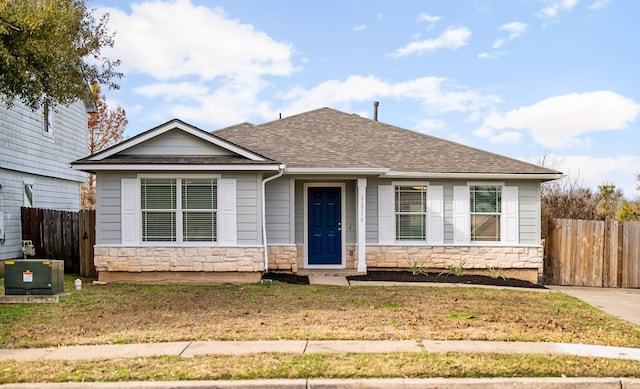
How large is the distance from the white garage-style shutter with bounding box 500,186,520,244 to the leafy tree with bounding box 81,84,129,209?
88.7ft

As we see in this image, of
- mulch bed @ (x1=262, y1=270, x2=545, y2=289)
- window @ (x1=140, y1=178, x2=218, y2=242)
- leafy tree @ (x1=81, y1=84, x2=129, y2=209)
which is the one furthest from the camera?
leafy tree @ (x1=81, y1=84, x2=129, y2=209)

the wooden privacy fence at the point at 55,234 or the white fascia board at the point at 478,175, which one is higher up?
the white fascia board at the point at 478,175

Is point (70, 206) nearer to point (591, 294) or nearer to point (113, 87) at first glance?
point (113, 87)

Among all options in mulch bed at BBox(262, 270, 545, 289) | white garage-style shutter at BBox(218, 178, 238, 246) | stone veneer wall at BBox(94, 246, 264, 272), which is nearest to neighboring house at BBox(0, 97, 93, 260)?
stone veneer wall at BBox(94, 246, 264, 272)

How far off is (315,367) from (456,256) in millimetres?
10027

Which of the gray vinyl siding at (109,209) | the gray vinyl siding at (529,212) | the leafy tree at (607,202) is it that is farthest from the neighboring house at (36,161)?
the leafy tree at (607,202)

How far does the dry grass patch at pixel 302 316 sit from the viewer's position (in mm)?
8328

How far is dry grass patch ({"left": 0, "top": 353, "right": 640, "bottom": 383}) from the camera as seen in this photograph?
6426 millimetres

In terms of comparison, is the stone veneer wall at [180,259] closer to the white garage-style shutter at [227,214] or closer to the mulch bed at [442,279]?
the white garage-style shutter at [227,214]

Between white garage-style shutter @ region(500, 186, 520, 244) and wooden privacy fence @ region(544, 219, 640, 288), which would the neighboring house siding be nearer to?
white garage-style shutter @ region(500, 186, 520, 244)

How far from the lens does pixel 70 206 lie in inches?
867

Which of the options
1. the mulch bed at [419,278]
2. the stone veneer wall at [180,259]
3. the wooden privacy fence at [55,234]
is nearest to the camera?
the stone veneer wall at [180,259]

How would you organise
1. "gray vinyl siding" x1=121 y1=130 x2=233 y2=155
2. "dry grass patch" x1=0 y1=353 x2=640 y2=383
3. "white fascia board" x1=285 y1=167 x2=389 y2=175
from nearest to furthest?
"dry grass patch" x1=0 y1=353 x2=640 y2=383 → "gray vinyl siding" x1=121 y1=130 x2=233 y2=155 → "white fascia board" x1=285 y1=167 x2=389 y2=175

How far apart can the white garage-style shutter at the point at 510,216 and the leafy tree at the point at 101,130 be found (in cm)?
2702
